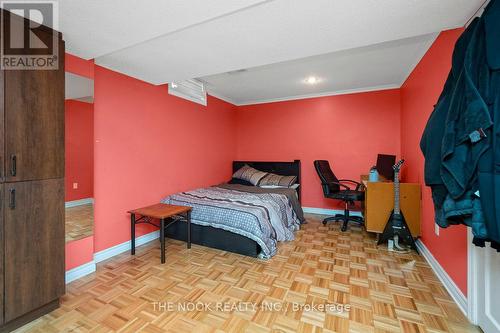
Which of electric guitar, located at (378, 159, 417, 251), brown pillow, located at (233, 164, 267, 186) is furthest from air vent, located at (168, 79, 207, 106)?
electric guitar, located at (378, 159, 417, 251)

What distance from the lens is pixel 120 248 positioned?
2.84 meters

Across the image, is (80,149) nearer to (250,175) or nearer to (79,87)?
(79,87)

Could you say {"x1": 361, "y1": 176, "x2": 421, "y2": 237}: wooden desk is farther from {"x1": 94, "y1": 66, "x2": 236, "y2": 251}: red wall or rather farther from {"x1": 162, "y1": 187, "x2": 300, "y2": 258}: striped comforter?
{"x1": 94, "y1": 66, "x2": 236, "y2": 251}: red wall

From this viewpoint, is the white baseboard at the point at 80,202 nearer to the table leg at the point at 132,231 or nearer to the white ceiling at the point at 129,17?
the table leg at the point at 132,231

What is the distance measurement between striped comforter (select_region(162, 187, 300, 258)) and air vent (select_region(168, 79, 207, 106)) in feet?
5.49

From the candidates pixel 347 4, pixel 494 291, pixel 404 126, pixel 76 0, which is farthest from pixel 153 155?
pixel 404 126

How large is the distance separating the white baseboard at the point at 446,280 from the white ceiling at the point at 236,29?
2.13m

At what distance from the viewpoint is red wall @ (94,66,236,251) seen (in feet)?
8.69

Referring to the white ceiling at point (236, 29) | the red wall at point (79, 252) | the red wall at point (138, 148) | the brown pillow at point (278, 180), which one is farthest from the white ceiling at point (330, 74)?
the red wall at point (79, 252)

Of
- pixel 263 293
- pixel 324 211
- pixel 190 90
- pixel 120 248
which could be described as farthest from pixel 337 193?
pixel 120 248

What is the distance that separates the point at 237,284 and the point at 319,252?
119 centimetres

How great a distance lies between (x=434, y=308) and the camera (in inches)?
68.9

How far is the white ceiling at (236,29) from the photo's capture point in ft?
5.06

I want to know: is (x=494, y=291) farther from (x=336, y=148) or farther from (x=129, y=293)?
(x=336, y=148)
